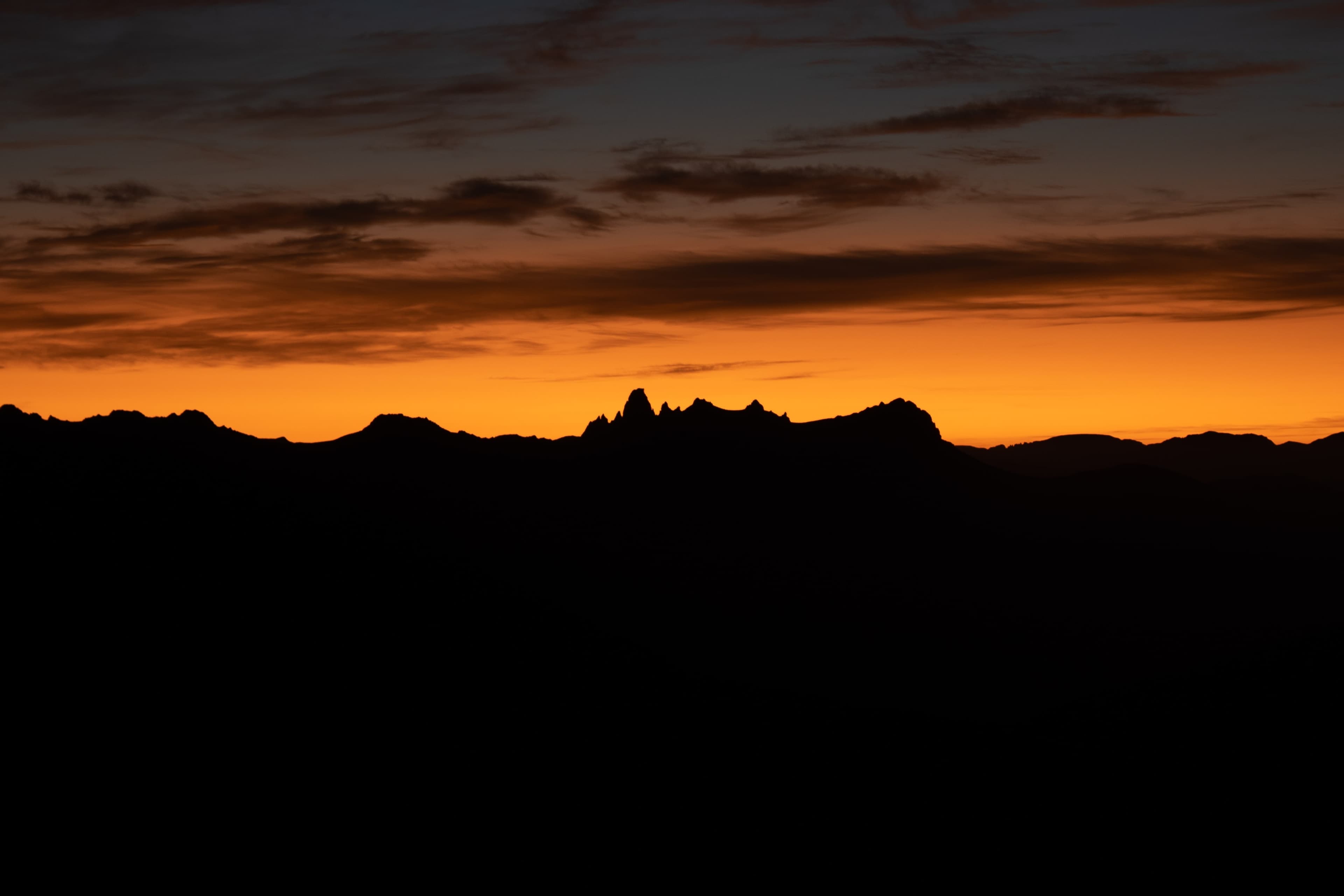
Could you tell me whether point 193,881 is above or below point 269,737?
below

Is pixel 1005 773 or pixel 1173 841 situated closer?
pixel 1173 841

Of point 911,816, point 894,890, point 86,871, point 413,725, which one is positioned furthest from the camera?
point 413,725

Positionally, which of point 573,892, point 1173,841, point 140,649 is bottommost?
point 573,892

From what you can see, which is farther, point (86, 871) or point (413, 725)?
point (413, 725)

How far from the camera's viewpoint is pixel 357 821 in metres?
170

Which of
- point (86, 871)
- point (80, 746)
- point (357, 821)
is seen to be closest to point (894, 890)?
point (357, 821)

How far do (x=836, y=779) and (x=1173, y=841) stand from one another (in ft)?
173

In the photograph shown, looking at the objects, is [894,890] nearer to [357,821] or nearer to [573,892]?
[573,892]

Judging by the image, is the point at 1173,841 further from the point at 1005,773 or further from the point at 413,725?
the point at 413,725

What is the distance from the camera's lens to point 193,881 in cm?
15275

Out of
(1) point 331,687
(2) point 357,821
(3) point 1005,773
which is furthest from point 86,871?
(3) point 1005,773

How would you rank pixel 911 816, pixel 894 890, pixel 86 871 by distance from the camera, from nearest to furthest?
pixel 86 871
pixel 894 890
pixel 911 816

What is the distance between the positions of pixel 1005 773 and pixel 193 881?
117 metres

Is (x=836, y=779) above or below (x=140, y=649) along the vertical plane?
below
